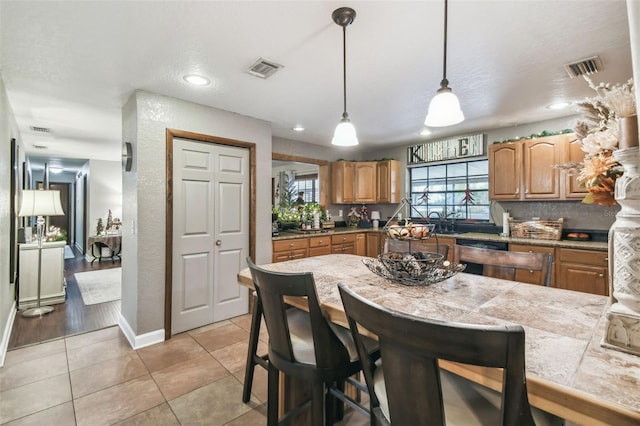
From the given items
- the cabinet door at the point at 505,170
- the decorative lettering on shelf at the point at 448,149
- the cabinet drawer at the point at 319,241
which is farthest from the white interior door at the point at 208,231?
the cabinet door at the point at 505,170

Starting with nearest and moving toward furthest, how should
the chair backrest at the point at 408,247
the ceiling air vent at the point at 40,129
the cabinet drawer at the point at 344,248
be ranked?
1. the chair backrest at the point at 408,247
2. the ceiling air vent at the point at 40,129
3. the cabinet drawer at the point at 344,248

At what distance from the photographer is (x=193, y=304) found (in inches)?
125

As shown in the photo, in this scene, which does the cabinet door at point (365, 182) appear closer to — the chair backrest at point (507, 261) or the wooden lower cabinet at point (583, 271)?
the wooden lower cabinet at point (583, 271)

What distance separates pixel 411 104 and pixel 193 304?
3149 millimetres

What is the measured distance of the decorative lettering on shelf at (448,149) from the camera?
4367mm

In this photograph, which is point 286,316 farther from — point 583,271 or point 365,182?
point 365,182

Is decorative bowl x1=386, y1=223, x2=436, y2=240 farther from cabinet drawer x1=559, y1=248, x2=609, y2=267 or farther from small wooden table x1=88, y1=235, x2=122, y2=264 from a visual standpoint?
small wooden table x1=88, y1=235, x2=122, y2=264

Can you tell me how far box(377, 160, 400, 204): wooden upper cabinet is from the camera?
203 inches

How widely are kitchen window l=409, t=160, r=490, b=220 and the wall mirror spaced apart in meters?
1.53

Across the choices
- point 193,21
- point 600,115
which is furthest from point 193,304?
point 600,115

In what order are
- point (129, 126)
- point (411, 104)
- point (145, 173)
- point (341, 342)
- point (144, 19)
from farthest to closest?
1. point (411, 104)
2. point (129, 126)
3. point (145, 173)
4. point (144, 19)
5. point (341, 342)

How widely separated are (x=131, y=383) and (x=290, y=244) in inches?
88.6

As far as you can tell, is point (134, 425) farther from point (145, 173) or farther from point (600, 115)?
point (600, 115)

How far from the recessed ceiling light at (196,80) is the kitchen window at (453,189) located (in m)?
3.74
